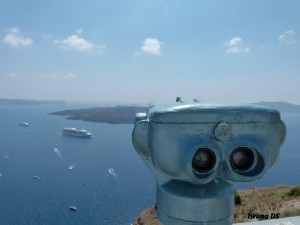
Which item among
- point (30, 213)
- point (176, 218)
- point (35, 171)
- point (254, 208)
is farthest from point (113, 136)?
point (176, 218)

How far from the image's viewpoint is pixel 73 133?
7475 cm

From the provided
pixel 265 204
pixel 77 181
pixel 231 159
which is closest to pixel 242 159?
pixel 231 159

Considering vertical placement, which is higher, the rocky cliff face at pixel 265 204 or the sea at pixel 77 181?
the rocky cliff face at pixel 265 204

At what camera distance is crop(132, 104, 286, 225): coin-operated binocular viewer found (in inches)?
59.9

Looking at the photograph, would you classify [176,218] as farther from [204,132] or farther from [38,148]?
[38,148]

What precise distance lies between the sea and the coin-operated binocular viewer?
22.8 metres

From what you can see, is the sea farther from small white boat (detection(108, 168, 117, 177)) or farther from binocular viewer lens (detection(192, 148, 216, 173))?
binocular viewer lens (detection(192, 148, 216, 173))

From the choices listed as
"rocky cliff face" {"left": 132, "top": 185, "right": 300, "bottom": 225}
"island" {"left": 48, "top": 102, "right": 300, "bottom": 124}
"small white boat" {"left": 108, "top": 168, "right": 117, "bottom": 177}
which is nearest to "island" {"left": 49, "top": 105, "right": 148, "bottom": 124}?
"island" {"left": 48, "top": 102, "right": 300, "bottom": 124}

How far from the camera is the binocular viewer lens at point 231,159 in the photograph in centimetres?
156

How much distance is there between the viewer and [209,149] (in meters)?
1.53

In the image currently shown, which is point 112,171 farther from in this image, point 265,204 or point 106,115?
point 106,115

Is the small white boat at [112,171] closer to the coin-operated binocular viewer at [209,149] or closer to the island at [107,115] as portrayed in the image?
Result: the coin-operated binocular viewer at [209,149]

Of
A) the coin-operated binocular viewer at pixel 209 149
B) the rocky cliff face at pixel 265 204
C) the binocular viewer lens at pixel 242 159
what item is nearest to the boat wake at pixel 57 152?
the rocky cliff face at pixel 265 204

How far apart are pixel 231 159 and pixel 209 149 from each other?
0.17 metres
